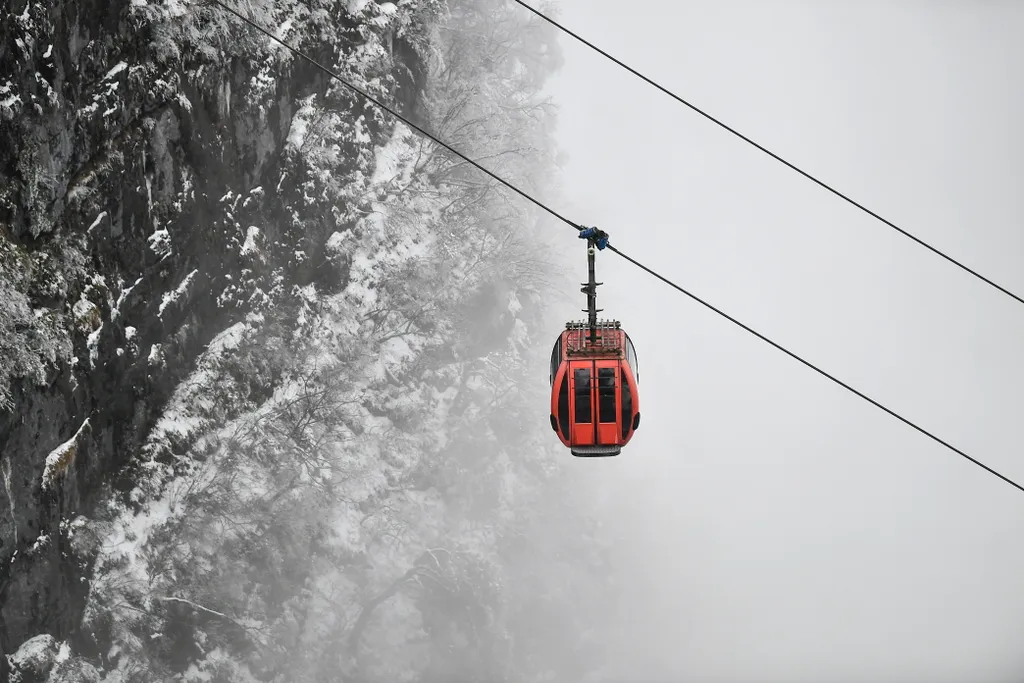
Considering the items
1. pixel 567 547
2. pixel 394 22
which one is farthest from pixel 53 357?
pixel 567 547

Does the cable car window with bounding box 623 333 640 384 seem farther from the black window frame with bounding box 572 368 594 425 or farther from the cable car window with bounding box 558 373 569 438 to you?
the cable car window with bounding box 558 373 569 438

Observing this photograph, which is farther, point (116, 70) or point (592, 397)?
point (116, 70)

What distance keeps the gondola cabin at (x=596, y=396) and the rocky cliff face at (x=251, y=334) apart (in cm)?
1269

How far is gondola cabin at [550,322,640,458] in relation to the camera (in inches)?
463

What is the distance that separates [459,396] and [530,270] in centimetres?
598

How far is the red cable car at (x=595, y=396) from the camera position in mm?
11750

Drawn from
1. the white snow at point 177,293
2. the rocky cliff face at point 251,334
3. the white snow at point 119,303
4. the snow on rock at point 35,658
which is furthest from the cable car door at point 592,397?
the snow on rock at point 35,658

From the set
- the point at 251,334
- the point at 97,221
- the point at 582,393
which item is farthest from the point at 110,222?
the point at 582,393

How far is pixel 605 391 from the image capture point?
11781mm

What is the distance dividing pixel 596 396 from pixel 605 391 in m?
0.15

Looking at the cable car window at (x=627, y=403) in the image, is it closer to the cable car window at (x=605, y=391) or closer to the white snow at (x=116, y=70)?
the cable car window at (x=605, y=391)

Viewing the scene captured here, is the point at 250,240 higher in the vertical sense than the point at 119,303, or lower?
higher

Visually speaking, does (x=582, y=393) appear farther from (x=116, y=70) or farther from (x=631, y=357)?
(x=116, y=70)

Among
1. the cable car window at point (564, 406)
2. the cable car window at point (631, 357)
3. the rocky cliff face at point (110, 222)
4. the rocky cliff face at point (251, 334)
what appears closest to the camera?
the cable car window at point (564, 406)
